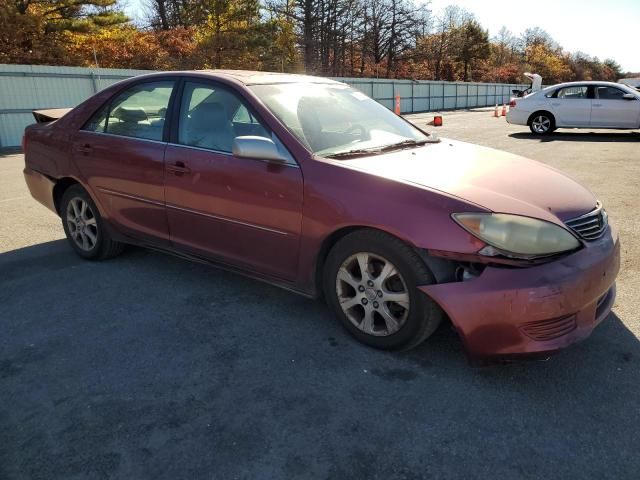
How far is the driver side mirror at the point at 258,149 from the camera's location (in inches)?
118

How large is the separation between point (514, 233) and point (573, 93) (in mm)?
13743

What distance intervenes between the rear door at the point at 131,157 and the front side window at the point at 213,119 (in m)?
0.20

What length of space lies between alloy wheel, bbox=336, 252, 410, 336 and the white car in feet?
44.3

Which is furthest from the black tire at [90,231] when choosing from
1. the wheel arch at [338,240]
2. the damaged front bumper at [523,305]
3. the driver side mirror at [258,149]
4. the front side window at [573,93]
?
the front side window at [573,93]

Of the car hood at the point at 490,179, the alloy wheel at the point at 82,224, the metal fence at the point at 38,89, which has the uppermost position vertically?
the metal fence at the point at 38,89

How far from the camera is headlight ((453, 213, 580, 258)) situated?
8.04ft

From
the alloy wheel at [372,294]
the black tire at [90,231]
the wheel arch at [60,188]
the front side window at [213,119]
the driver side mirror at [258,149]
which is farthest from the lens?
the wheel arch at [60,188]

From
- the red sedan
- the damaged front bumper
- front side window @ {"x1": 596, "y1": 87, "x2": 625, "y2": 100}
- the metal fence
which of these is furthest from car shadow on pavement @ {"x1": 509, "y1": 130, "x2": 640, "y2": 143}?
the metal fence

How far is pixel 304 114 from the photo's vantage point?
3357 millimetres

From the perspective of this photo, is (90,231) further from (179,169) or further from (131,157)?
(179,169)

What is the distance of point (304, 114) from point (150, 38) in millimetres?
30170

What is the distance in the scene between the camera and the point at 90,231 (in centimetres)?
444

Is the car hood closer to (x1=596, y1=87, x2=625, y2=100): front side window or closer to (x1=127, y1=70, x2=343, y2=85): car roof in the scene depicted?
(x1=127, y1=70, x2=343, y2=85): car roof

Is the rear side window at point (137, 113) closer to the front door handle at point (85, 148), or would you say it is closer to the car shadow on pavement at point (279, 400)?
the front door handle at point (85, 148)
